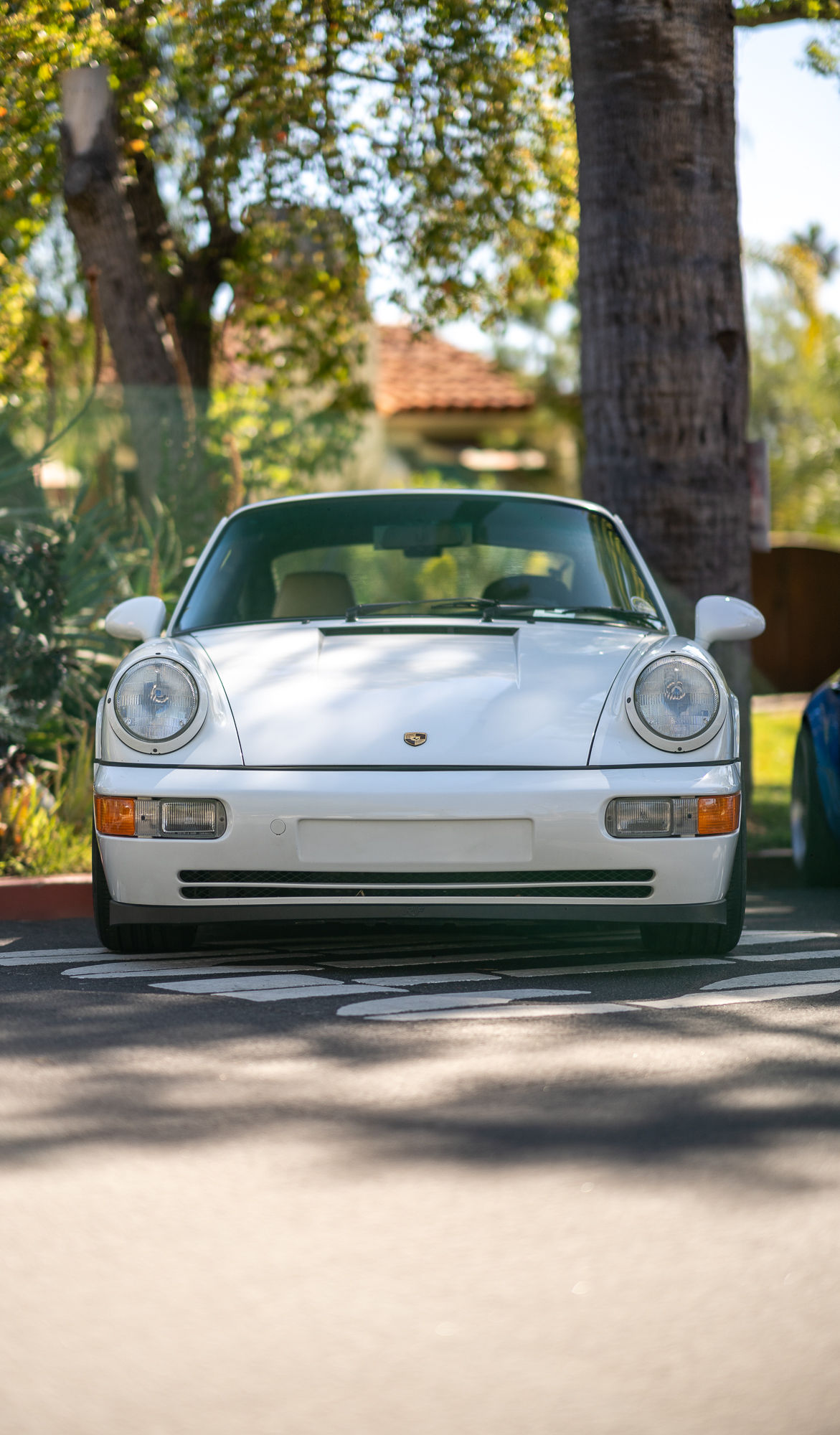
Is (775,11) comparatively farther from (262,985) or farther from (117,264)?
(262,985)

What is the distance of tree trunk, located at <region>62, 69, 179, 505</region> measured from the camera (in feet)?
35.4

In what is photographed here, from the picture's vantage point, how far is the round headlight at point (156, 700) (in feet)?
15.2

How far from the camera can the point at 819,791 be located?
7062 mm

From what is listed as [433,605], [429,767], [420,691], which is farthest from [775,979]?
[433,605]

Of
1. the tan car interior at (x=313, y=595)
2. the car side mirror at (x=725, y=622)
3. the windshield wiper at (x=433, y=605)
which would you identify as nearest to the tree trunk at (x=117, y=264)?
the tan car interior at (x=313, y=595)

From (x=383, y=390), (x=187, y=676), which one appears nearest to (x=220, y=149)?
(x=187, y=676)

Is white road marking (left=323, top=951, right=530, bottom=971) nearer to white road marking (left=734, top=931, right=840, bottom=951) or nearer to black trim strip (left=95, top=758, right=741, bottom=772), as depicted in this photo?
black trim strip (left=95, top=758, right=741, bottom=772)

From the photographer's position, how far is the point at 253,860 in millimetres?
4453

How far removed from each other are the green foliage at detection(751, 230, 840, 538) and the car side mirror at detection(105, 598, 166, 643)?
34.0 metres

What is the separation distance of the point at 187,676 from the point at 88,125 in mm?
7226

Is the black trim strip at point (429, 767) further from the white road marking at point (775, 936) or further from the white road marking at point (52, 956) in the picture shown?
the white road marking at point (775, 936)

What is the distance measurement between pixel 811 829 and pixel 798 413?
44.9 m

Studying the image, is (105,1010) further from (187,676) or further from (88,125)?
(88,125)


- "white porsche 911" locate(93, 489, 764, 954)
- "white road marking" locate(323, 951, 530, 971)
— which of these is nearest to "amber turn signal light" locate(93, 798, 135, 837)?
"white porsche 911" locate(93, 489, 764, 954)
